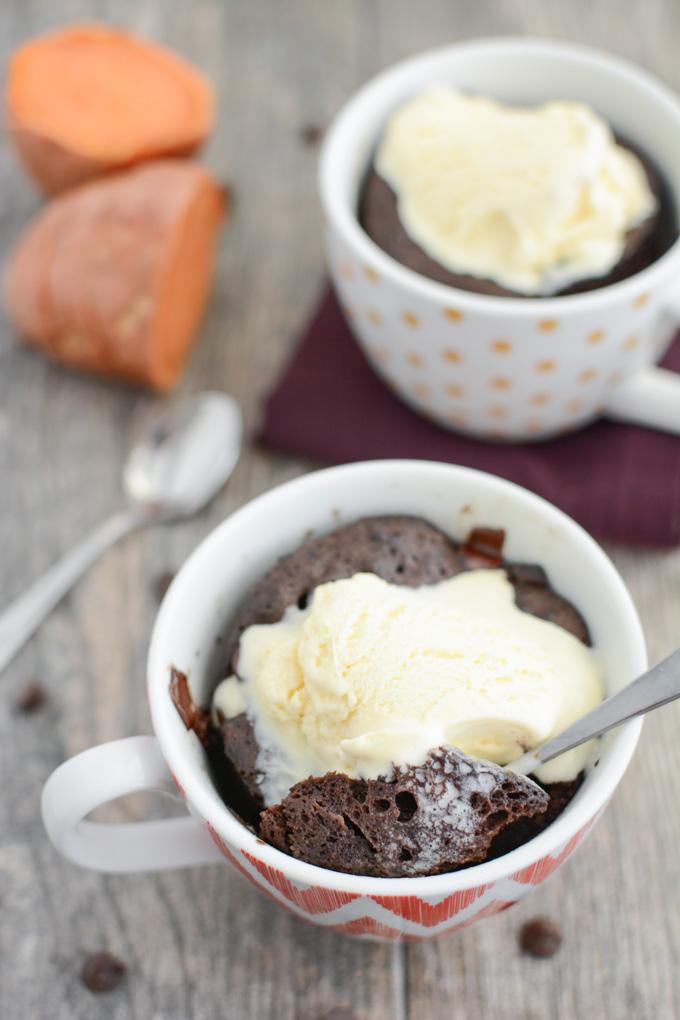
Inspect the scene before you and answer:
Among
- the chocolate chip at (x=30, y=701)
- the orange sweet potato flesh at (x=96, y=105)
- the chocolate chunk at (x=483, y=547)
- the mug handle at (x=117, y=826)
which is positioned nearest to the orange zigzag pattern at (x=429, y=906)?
the mug handle at (x=117, y=826)

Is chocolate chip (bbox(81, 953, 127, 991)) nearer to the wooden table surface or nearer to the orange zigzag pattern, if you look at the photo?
the wooden table surface

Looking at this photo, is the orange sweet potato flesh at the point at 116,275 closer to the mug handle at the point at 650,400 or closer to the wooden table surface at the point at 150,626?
the wooden table surface at the point at 150,626

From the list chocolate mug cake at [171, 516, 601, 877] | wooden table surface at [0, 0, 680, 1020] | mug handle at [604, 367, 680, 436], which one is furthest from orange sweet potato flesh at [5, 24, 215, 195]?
chocolate mug cake at [171, 516, 601, 877]

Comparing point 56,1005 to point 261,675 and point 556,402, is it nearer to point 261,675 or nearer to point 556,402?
point 261,675

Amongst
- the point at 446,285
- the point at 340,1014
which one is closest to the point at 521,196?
the point at 446,285

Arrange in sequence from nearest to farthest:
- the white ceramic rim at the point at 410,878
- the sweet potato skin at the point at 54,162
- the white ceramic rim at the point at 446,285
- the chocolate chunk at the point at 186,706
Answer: the white ceramic rim at the point at 410,878
the chocolate chunk at the point at 186,706
the white ceramic rim at the point at 446,285
the sweet potato skin at the point at 54,162

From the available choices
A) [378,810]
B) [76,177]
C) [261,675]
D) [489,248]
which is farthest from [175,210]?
[378,810]
